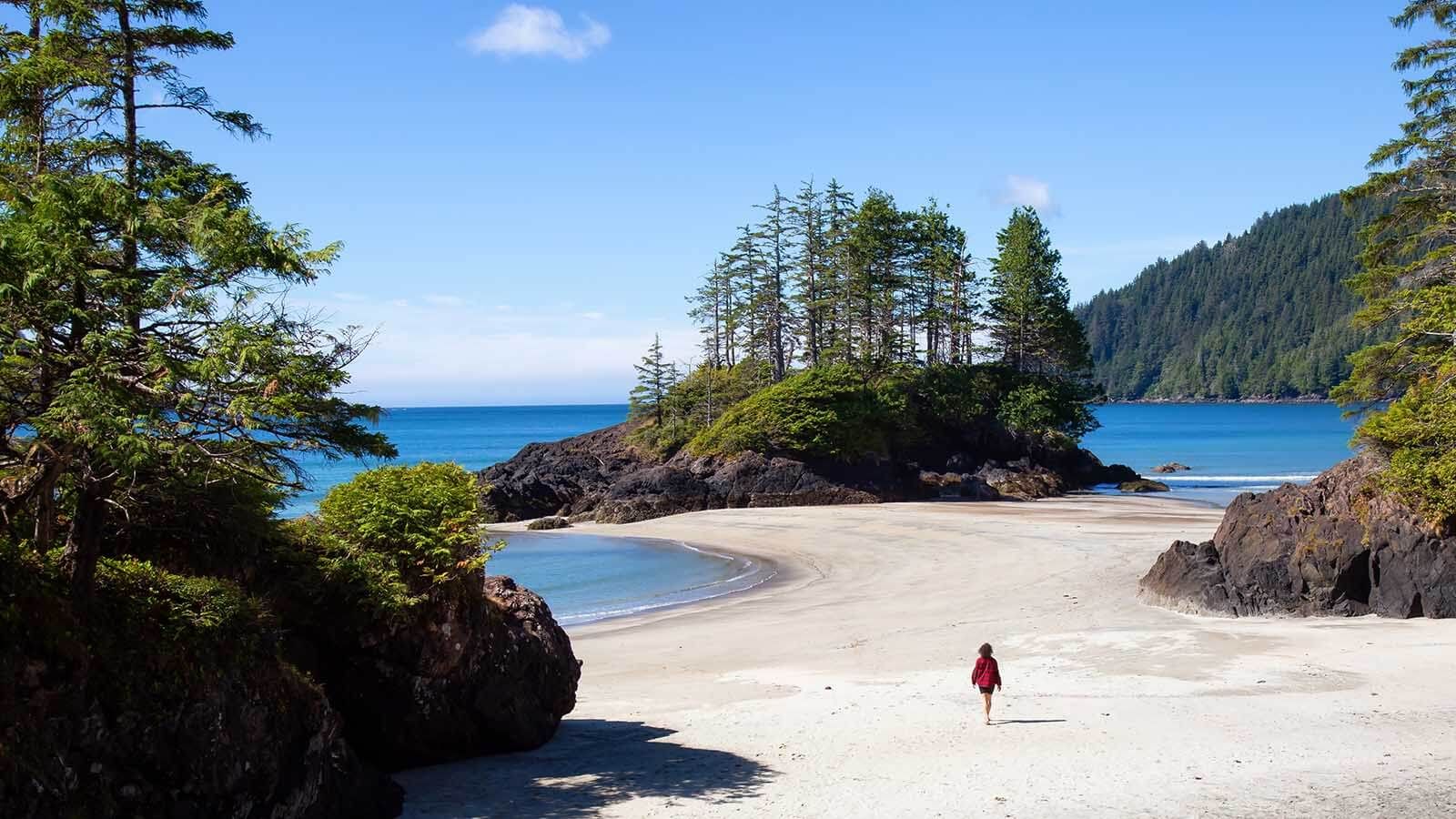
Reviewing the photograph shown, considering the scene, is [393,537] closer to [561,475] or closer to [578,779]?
[578,779]

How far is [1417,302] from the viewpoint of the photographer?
22781mm

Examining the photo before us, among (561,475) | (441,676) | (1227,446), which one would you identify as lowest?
(441,676)

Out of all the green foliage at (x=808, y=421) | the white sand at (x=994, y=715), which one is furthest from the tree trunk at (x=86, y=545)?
the green foliage at (x=808, y=421)

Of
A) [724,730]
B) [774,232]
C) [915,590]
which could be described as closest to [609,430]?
[774,232]

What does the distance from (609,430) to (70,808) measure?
61.0 metres

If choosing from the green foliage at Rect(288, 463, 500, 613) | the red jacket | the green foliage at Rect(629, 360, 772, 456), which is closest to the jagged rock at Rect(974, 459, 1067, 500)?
the green foliage at Rect(629, 360, 772, 456)

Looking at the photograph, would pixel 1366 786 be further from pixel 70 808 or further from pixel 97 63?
pixel 97 63

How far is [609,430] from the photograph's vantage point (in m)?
68.9

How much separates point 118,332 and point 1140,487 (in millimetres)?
53340

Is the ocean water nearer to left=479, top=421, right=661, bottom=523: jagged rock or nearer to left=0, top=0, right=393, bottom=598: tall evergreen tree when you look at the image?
left=0, top=0, right=393, bottom=598: tall evergreen tree

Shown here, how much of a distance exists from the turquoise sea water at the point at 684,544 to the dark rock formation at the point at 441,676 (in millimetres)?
1892

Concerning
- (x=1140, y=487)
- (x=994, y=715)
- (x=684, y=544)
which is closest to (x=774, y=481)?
(x=684, y=544)

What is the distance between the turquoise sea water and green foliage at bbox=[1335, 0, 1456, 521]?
1610cm

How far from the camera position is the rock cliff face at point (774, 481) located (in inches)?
1925
